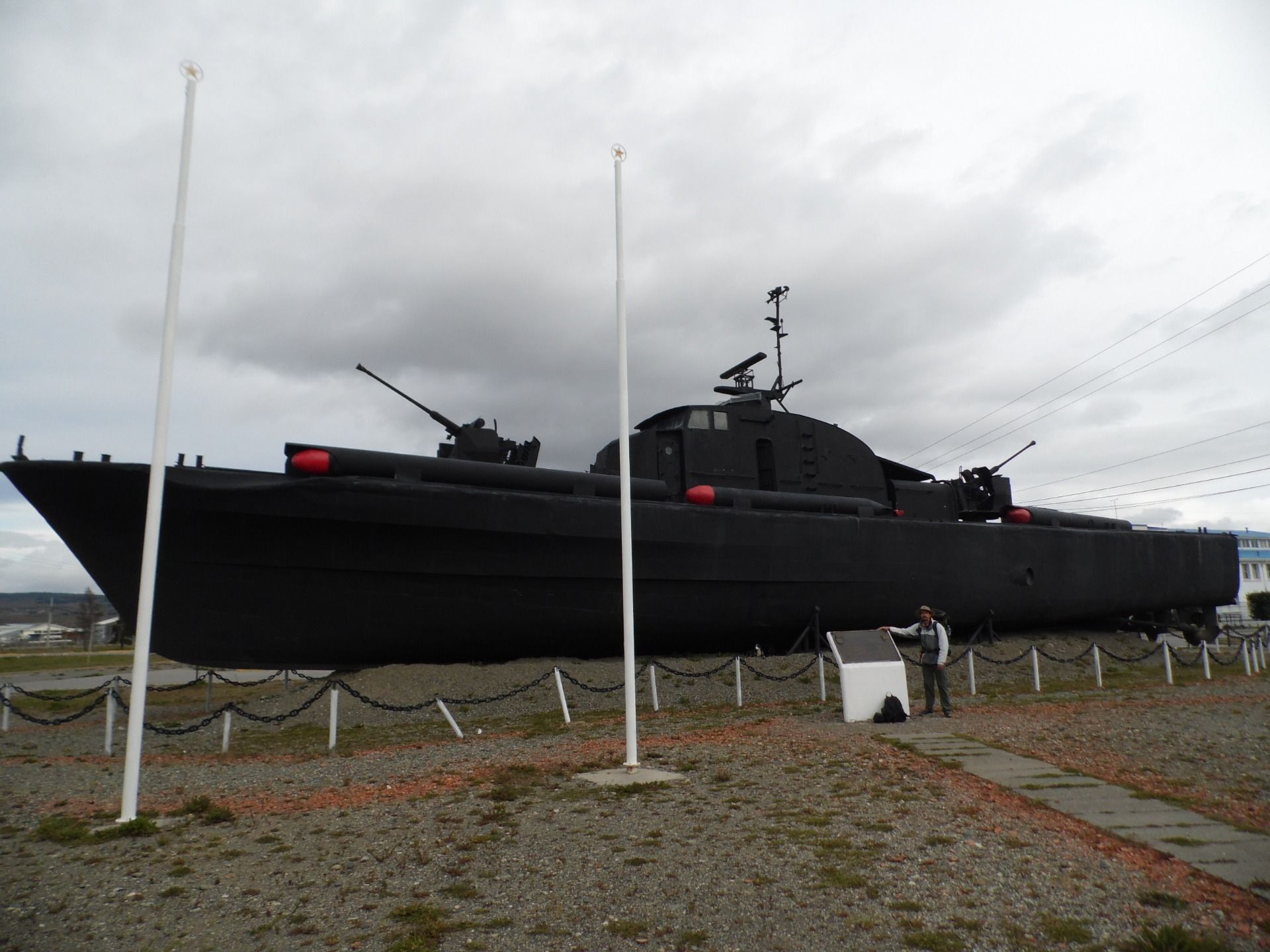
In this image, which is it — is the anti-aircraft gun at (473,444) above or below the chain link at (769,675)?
above

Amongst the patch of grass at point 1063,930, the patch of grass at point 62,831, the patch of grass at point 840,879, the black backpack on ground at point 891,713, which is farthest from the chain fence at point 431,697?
the patch of grass at point 1063,930

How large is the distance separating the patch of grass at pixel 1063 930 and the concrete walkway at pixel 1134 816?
1.23 metres

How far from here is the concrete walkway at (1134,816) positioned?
4.74 metres

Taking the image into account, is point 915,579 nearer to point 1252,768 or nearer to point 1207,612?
point 1252,768

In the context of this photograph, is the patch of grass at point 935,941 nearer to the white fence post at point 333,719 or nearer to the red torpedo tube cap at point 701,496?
the white fence post at point 333,719

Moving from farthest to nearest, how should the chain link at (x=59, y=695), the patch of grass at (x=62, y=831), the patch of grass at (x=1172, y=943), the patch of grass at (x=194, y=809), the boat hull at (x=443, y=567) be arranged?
the chain link at (x=59, y=695)
the boat hull at (x=443, y=567)
the patch of grass at (x=194, y=809)
the patch of grass at (x=62, y=831)
the patch of grass at (x=1172, y=943)

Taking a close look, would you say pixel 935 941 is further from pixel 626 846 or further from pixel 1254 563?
pixel 1254 563

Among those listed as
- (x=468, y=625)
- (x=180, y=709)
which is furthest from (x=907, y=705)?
(x=180, y=709)

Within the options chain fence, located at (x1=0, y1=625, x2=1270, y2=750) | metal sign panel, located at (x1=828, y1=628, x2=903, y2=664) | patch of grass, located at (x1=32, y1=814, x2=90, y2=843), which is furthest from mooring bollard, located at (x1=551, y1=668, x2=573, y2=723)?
patch of grass, located at (x1=32, y1=814, x2=90, y2=843)

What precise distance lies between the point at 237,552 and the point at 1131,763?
12027 millimetres

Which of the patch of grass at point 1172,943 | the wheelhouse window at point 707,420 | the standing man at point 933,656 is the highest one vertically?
the wheelhouse window at point 707,420

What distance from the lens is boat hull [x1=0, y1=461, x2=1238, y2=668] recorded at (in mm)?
12117

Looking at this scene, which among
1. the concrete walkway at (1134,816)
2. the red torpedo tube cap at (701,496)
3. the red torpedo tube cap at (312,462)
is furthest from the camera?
the red torpedo tube cap at (701,496)

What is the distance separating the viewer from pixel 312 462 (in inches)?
493
